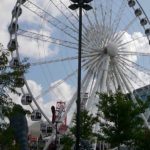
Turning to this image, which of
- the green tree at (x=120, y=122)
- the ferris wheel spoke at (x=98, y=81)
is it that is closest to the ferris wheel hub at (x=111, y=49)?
the ferris wheel spoke at (x=98, y=81)

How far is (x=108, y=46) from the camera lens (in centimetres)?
4478

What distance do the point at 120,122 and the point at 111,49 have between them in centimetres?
1333

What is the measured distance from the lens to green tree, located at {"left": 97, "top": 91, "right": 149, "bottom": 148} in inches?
1266

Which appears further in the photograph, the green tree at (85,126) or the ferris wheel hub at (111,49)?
the ferris wheel hub at (111,49)

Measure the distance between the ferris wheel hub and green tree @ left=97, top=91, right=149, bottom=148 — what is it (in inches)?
389

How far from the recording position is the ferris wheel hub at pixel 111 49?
1761 inches

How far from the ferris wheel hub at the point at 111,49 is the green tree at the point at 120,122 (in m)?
9.89

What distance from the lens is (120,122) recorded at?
32438 millimetres

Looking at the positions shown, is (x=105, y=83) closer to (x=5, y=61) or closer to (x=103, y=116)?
(x=103, y=116)

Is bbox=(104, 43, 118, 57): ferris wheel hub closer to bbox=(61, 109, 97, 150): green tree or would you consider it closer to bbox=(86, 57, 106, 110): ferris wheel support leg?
bbox=(86, 57, 106, 110): ferris wheel support leg

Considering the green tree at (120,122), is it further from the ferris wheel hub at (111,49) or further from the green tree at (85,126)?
the ferris wheel hub at (111,49)

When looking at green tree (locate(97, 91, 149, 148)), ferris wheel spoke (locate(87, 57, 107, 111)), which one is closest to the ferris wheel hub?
ferris wheel spoke (locate(87, 57, 107, 111))

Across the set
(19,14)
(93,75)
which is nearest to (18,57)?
(19,14)

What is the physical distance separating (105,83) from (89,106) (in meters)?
2.46
